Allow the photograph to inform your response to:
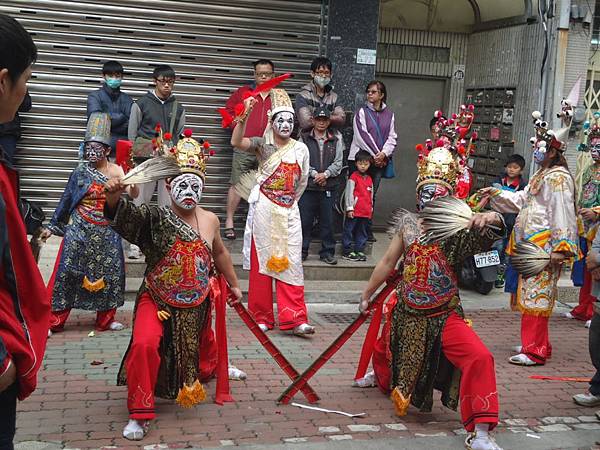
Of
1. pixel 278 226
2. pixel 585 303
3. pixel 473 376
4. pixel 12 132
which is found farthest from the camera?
pixel 12 132

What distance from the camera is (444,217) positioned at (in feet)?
15.8

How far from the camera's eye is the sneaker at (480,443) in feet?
15.5

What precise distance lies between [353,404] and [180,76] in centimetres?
547

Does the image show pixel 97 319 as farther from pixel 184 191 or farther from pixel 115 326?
pixel 184 191

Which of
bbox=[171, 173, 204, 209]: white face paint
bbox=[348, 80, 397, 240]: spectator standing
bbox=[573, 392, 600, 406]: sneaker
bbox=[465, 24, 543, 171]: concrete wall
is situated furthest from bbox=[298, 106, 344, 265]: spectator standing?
bbox=[573, 392, 600, 406]: sneaker

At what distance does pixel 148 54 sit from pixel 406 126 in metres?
4.04

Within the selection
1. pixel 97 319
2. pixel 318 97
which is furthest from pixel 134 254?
pixel 318 97

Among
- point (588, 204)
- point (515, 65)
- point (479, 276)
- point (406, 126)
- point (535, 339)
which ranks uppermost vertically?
point (515, 65)

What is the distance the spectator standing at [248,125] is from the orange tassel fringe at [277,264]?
1.93 metres

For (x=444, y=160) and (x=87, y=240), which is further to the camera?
(x=87, y=240)

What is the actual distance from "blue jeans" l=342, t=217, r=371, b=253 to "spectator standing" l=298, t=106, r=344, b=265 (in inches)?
10.0

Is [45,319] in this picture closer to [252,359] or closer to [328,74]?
[252,359]

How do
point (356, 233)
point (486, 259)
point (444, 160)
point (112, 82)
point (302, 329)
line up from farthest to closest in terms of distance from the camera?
point (356, 233) → point (112, 82) → point (486, 259) → point (302, 329) → point (444, 160)

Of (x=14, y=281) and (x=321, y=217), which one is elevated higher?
(x=14, y=281)
